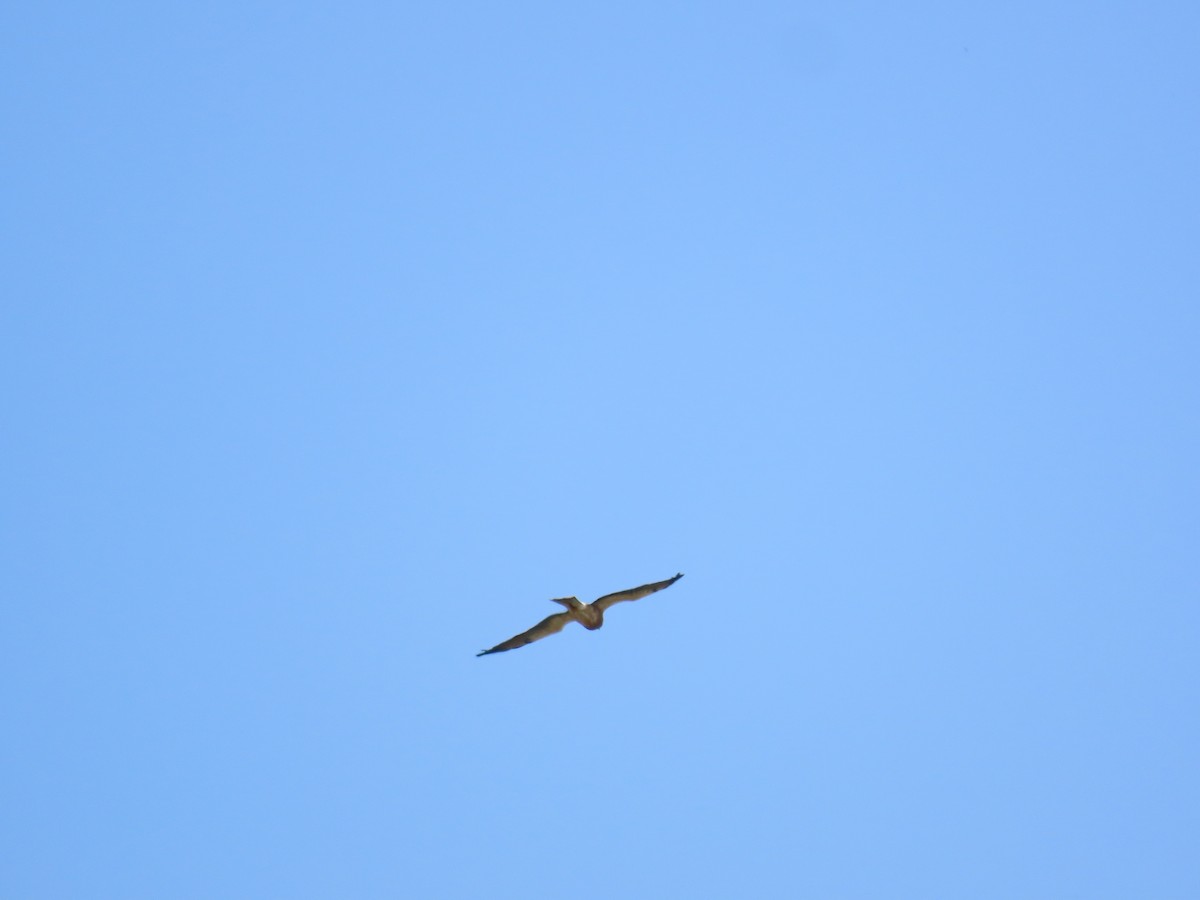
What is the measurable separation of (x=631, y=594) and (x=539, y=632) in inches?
80.8

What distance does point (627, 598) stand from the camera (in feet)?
94.4

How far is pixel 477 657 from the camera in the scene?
29109 millimetres

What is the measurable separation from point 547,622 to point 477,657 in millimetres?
1523

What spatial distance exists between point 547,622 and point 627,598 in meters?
1.64

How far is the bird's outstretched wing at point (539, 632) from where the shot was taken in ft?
95.1

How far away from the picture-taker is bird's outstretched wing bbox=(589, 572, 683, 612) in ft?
93.3

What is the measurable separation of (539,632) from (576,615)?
94cm

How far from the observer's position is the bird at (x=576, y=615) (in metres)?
28.5

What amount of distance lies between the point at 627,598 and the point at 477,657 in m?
3.15

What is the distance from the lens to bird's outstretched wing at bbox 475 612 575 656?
29.0 meters

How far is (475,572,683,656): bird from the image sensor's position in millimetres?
28453

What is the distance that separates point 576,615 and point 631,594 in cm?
115

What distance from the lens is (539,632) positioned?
96.0 ft

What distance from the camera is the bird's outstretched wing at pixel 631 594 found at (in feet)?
93.3
